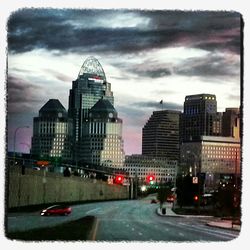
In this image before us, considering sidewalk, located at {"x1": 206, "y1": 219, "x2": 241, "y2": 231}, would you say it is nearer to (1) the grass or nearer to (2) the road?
(2) the road

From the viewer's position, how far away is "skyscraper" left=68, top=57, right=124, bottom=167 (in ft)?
23.7

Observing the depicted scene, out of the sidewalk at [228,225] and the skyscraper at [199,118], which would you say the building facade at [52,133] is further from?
the sidewalk at [228,225]

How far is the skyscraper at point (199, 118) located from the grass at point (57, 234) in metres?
0.94

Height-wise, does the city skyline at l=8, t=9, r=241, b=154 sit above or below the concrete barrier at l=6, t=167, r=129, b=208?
above

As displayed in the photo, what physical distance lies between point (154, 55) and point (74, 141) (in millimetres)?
803

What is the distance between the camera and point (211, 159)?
24.4 ft

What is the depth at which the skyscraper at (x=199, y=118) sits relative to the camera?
7309mm

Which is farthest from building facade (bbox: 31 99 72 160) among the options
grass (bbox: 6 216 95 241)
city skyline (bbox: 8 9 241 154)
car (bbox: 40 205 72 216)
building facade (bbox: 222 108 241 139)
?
building facade (bbox: 222 108 241 139)

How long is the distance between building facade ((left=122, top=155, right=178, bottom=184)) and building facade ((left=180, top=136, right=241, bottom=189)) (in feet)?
0.28

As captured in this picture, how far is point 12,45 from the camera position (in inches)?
278

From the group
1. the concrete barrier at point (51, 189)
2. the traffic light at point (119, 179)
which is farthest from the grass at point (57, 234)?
the traffic light at point (119, 179)

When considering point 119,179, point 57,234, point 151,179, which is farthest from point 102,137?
point 57,234
